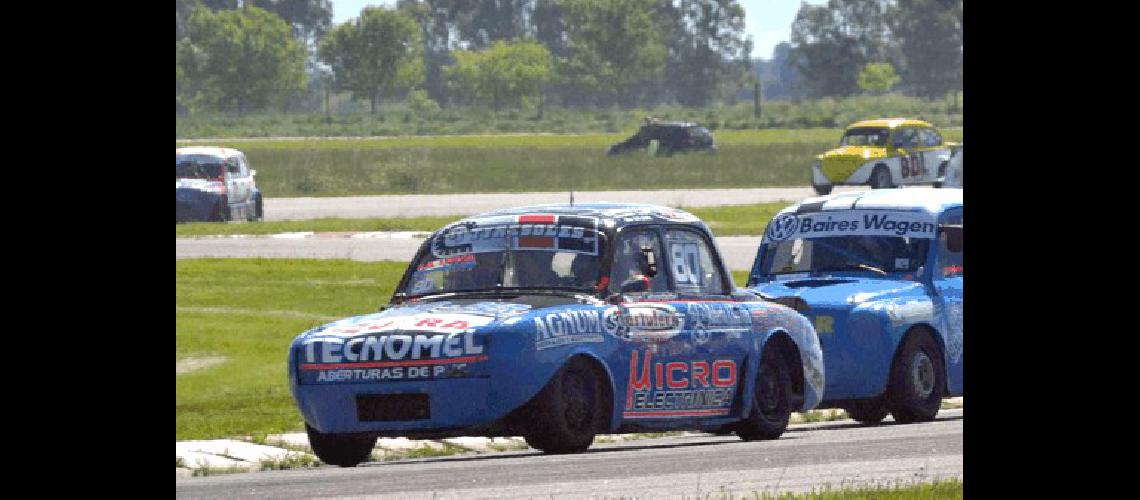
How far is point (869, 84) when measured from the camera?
156m

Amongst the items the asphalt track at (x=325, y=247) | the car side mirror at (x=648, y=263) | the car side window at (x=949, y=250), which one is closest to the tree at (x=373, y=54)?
the asphalt track at (x=325, y=247)

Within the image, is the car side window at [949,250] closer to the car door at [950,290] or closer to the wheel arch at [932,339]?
the car door at [950,290]

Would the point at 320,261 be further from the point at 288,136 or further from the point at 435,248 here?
the point at 288,136

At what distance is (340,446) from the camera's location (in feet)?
37.3

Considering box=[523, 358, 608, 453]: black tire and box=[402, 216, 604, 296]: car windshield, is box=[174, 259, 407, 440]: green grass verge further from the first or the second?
box=[523, 358, 608, 453]: black tire

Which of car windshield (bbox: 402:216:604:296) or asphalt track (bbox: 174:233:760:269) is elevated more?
car windshield (bbox: 402:216:604:296)

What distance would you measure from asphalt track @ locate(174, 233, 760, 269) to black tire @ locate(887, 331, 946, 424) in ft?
62.3

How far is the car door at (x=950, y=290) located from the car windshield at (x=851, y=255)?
0.47ft

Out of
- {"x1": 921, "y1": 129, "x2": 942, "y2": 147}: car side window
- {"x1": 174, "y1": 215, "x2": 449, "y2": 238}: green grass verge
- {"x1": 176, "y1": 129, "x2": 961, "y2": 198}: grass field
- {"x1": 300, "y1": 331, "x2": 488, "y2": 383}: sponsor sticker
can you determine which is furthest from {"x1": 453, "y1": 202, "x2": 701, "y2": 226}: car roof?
{"x1": 176, "y1": 129, "x2": 961, "y2": 198}: grass field

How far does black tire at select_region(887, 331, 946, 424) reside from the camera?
1473cm

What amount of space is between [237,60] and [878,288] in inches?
5107

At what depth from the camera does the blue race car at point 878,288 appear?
14.4 metres
